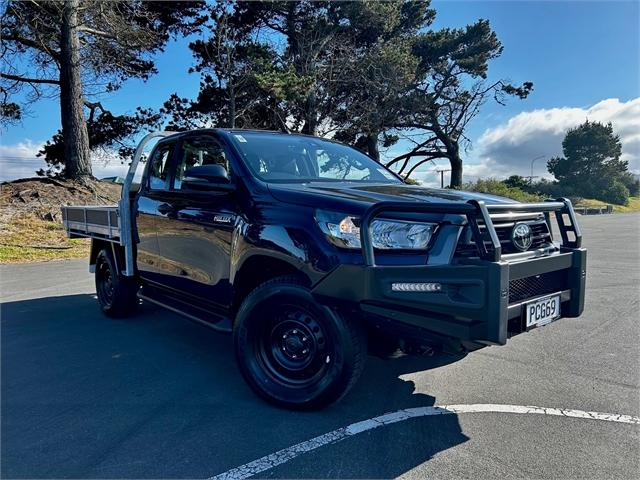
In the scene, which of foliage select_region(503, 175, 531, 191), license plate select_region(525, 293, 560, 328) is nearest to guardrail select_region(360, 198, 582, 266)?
license plate select_region(525, 293, 560, 328)

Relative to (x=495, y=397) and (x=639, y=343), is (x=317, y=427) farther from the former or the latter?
(x=639, y=343)

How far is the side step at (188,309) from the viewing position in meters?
3.70

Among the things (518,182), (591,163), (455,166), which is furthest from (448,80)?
(591,163)

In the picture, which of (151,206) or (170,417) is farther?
(151,206)

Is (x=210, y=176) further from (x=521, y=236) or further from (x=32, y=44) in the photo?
(x=32, y=44)

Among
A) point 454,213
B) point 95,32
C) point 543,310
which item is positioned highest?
point 95,32

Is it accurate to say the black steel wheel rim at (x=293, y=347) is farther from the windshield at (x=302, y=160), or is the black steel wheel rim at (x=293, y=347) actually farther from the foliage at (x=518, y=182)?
the foliage at (x=518, y=182)

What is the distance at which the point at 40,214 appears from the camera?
14.4 meters

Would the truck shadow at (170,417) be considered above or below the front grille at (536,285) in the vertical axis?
below

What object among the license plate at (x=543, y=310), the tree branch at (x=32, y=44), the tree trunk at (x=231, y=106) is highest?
the tree branch at (x=32, y=44)

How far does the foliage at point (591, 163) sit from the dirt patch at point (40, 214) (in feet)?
204

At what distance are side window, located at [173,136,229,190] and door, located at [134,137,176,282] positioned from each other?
180 millimetres

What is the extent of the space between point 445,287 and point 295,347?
1.16m

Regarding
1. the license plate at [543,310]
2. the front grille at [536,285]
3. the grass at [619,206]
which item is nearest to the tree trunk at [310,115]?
the front grille at [536,285]
